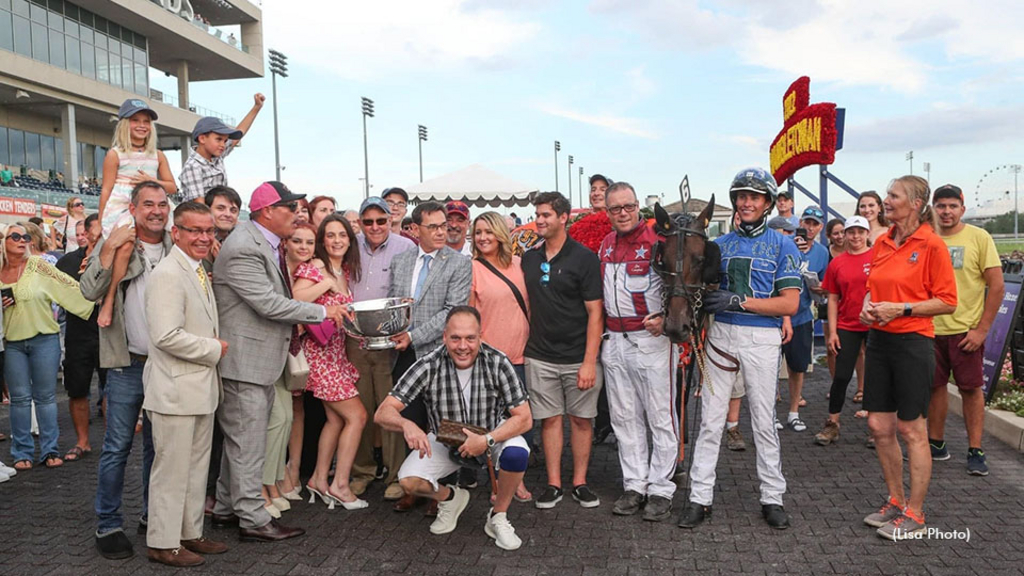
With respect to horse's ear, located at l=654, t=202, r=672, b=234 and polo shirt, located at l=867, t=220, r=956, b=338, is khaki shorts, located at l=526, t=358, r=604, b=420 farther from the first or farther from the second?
polo shirt, located at l=867, t=220, r=956, b=338

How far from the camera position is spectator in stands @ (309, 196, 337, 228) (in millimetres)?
6625

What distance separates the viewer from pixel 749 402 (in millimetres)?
4742

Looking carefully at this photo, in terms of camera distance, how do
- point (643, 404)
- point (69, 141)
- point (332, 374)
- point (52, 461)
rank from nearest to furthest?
point (643, 404), point (332, 374), point (52, 461), point (69, 141)

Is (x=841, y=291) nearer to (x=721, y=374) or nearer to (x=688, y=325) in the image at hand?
(x=721, y=374)

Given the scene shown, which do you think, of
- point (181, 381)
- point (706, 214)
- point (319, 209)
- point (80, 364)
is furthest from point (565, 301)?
point (80, 364)

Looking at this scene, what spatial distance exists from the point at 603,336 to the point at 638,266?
617mm

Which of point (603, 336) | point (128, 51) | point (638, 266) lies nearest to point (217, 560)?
point (603, 336)

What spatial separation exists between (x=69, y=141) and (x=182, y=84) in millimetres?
10915

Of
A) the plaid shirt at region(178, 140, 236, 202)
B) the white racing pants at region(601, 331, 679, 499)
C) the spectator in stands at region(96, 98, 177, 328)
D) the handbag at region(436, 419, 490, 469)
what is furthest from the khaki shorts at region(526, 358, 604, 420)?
the spectator in stands at region(96, 98, 177, 328)

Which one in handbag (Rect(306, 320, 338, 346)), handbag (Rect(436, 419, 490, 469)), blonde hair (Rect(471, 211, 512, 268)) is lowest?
handbag (Rect(436, 419, 490, 469))

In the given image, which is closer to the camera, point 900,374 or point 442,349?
point 900,374

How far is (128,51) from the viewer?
129 ft

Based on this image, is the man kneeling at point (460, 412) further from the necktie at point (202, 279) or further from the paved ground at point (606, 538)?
the necktie at point (202, 279)

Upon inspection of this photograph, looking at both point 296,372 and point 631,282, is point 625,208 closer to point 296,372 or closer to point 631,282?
point 631,282
